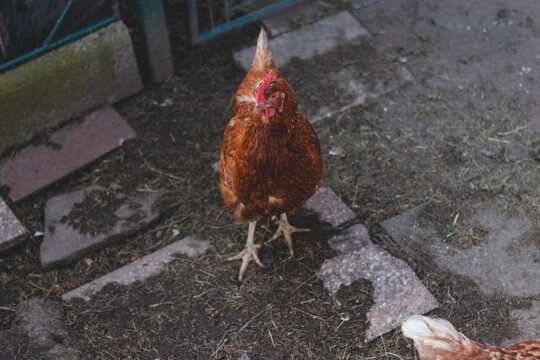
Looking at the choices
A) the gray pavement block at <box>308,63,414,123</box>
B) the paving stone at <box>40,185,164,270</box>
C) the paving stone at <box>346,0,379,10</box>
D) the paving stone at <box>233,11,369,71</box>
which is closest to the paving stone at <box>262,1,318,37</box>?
the paving stone at <box>233,11,369,71</box>

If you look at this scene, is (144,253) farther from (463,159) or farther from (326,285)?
(463,159)

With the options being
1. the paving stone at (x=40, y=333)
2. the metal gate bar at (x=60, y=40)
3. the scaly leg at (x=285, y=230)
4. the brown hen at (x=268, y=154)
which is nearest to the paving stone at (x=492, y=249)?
the scaly leg at (x=285, y=230)

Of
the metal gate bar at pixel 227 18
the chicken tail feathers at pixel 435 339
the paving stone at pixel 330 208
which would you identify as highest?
the chicken tail feathers at pixel 435 339

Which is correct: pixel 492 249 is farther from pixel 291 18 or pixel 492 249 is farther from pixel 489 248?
pixel 291 18

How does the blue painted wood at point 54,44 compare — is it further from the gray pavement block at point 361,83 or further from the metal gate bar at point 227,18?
the gray pavement block at point 361,83

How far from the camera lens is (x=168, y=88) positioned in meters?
4.62

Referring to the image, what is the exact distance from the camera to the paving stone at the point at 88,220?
3477 millimetres

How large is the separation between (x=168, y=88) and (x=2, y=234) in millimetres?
1843

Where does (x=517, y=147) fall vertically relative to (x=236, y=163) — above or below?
below

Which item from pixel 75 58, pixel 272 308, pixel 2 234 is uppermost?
pixel 75 58

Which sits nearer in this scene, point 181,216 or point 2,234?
point 2,234

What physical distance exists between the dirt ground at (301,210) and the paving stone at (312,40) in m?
0.11

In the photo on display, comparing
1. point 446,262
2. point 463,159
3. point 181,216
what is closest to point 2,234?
point 181,216

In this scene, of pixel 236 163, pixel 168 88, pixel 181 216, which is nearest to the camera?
pixel 236 163
